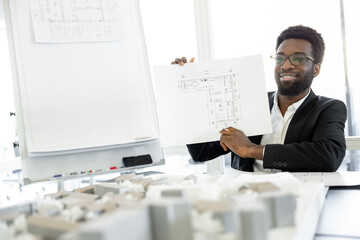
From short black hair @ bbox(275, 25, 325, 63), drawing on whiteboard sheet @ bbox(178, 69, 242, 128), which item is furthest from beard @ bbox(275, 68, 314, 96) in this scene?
drawing on whiteboard sheet @ bbox(178, 69, 242, 128)

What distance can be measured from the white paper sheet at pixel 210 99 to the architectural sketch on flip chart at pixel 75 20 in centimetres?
43

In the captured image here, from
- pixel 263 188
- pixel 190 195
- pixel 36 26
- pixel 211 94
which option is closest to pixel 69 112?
pixel 36 26

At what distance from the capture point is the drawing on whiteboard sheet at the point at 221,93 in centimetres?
167

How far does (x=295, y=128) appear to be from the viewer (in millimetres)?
1694

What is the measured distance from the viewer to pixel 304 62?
1804 mm

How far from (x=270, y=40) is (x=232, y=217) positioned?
2.21 m

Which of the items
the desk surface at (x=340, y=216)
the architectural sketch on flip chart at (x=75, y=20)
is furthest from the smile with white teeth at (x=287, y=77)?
the architectural sketch on flip chart at (x=75, y=20)

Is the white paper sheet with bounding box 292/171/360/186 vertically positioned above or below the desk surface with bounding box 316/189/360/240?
above

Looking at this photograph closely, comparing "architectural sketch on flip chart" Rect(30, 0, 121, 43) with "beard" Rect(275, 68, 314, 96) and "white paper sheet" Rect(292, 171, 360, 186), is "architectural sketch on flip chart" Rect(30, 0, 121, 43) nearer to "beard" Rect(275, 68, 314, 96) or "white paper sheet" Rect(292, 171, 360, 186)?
"beard" Rect(275, 68, 314, 96)

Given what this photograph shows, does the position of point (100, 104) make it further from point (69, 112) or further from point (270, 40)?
point (270, 40)

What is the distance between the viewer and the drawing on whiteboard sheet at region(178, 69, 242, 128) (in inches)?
65.7

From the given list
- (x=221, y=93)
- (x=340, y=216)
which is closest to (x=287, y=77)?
(x=221, y=93)

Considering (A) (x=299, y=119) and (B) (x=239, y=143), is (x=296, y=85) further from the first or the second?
(B) (x=239, y=143)

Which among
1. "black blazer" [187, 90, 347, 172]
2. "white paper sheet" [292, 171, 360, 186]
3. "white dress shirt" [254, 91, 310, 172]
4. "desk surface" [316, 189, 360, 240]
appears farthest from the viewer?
"white dress shirt" [254, 91, 310, 172]
